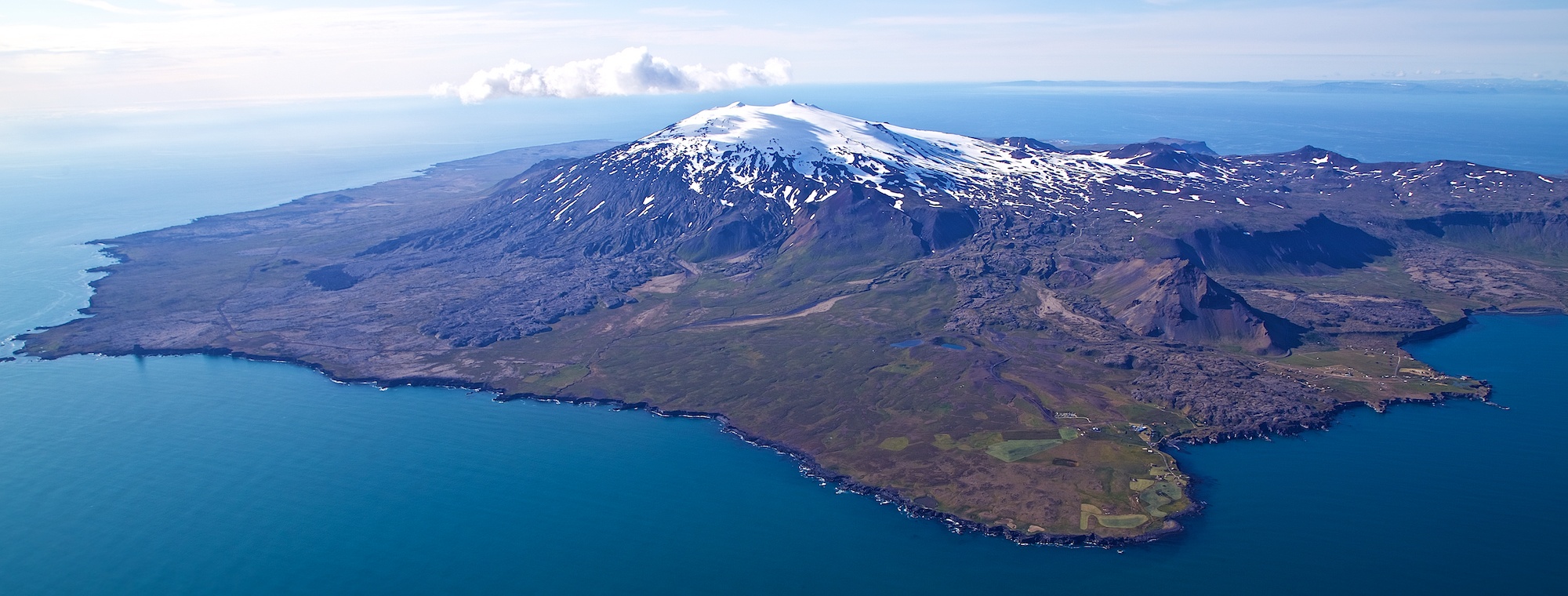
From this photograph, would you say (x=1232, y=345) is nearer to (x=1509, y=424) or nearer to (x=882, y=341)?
(x=1509, y=424)

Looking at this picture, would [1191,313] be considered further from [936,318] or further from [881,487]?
[881,487]

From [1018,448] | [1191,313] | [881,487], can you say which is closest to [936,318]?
[1191,313]

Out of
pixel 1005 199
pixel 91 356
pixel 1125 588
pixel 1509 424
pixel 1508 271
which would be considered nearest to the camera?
pixel 1125 588

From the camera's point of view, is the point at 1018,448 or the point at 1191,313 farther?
the point at 1191,313

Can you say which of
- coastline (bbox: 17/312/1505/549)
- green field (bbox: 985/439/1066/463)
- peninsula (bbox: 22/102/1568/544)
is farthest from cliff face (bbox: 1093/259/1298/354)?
green field (bbox: 985/439/1066/463)

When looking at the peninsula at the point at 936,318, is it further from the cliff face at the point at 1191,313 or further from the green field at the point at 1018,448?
the cliff face at the point at 1191,313

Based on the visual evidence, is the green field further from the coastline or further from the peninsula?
the coastline

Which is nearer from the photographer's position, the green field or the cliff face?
the green field

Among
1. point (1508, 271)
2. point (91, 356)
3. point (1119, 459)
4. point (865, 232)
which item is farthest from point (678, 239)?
point (1508, 271)
